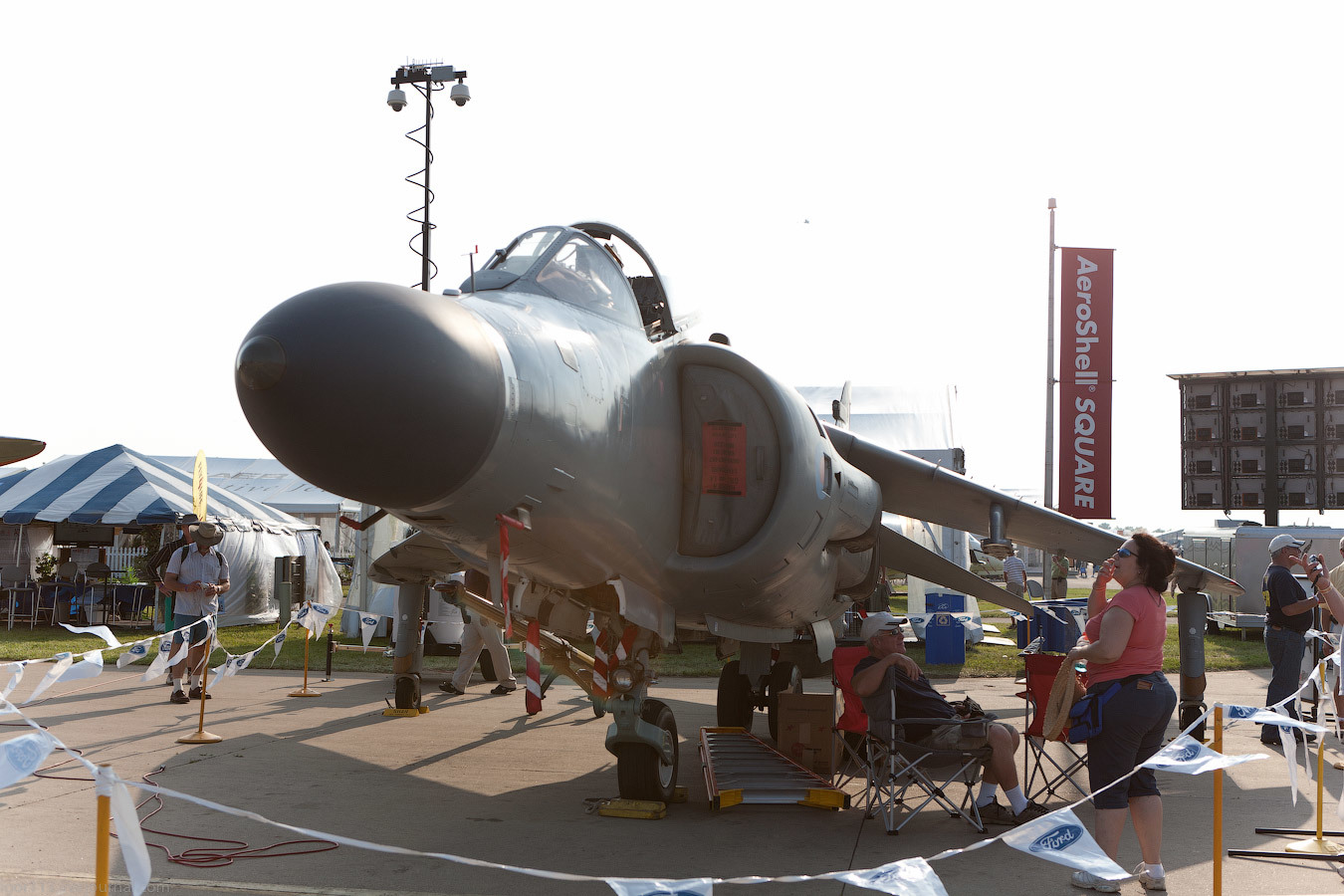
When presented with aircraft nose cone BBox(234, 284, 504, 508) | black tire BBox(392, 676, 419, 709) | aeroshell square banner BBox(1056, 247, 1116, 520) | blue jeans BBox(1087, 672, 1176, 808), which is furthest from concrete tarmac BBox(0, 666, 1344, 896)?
aeroshell square banner BBox(1056, 247, 1116, 520)

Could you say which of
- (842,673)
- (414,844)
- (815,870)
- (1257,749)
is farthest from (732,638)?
(1257,749)

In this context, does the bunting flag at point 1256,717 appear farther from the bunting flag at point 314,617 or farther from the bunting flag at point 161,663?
the bunting flag at point 314,617

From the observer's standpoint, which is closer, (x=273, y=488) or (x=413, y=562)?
(x=413, y=562)

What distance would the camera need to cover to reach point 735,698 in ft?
29.6

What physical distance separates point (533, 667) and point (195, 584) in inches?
267

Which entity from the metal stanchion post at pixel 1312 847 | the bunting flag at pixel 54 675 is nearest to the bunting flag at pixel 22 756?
the bunting flag at pixel 54 675

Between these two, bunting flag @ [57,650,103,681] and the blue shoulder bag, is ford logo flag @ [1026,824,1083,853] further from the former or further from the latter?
bunting flag @ [57,650,103,681]

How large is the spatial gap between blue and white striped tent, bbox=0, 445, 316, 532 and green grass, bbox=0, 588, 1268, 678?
88.9 inches

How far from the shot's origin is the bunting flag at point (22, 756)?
323 centimetres

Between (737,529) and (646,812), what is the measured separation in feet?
5.72

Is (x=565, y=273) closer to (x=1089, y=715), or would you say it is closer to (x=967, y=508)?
(x=1089, y=715)

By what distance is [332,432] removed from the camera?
3.35 metres

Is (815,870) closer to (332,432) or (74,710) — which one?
(332,432)

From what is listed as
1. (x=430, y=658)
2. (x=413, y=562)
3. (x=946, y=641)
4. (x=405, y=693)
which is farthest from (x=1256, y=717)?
(x=430, y=658)
